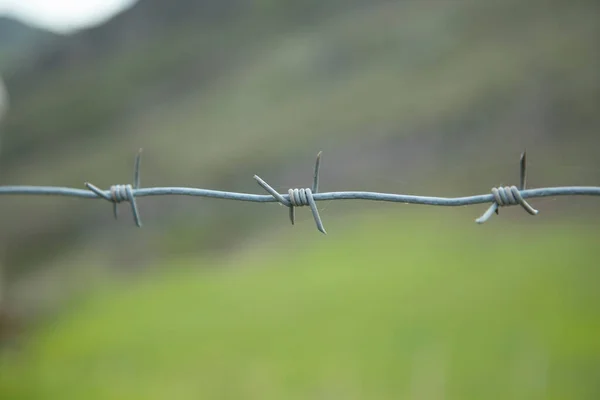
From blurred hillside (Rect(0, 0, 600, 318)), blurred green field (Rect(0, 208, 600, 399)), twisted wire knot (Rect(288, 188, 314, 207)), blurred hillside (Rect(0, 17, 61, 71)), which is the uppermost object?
blurred hillside (Rect(0, 17, 61, 71))

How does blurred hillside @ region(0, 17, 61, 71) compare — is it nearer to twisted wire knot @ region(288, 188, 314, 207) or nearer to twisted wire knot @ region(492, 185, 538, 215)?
twisted wire knot @ region(288, 188, 314, 207)

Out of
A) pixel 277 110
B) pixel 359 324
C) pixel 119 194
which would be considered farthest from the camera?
pixel 277 110

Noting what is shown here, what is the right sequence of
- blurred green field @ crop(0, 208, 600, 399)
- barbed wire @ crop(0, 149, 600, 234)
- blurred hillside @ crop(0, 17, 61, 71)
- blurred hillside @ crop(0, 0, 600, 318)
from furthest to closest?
1. blurred hillside @ crop(0, 17, 61, 71)
2. blurred hillside @ crop(0, 0, 600, 318)
3. blurred green field @ crop(0, 208, 600, 399)
4. barbed wire @ crop(0, 149, 600, 234)

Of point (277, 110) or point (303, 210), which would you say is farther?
point (277, 110)

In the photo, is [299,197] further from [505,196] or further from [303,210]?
[303,210]

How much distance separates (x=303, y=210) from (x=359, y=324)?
552mm

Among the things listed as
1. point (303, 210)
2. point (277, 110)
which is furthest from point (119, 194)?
point (277, 110)

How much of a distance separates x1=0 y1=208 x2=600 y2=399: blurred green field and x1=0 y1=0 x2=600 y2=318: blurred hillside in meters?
0.34

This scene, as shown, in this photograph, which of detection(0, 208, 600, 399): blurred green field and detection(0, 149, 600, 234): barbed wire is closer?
detection(0, 149, 600, 234): barbed wire

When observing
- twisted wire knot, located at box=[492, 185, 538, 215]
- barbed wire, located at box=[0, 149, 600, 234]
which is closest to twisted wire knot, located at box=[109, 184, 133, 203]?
barbed wire, located at box=[0, 149, 600, 234]

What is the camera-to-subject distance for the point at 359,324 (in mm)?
1771

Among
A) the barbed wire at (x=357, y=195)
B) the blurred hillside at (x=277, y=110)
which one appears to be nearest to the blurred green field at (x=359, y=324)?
the blurred hillside at (x=277, y=110)

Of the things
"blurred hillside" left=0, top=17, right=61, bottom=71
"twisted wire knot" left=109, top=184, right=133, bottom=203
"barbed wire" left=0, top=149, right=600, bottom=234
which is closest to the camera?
"barbed wire" left=0, top=149, right=600, bottom=234

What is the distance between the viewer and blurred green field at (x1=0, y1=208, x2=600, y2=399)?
1.52 m
